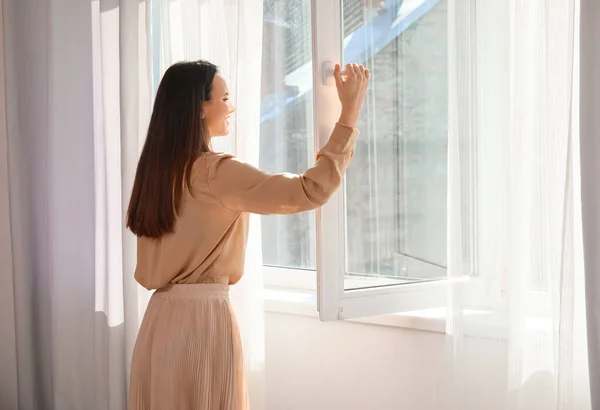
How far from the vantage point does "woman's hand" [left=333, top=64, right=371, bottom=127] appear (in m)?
1.97

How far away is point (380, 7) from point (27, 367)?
1.99m

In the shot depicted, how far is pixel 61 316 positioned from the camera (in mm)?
2998

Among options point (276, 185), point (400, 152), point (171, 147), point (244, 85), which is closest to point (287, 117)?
point (244, 85)

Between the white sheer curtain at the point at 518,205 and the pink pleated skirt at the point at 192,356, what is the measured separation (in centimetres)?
65

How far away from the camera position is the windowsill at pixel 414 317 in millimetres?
2111

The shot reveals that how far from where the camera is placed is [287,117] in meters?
3.15

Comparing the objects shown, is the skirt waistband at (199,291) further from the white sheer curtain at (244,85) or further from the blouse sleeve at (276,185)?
the white sheer curtain at (244,85)

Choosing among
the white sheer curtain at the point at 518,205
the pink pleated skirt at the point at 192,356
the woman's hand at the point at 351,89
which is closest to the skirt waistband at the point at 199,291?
the pink pleated skirt at the point at 192,356

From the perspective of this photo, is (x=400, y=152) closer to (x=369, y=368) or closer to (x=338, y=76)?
(x=338, y=76)

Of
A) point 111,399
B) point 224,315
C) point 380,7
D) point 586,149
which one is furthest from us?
point 111,399

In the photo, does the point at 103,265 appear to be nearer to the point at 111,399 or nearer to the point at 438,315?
the point at 111,399

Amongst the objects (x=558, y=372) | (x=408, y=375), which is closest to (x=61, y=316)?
(x=408, y=375)

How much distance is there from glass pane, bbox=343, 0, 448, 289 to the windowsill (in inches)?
5.5

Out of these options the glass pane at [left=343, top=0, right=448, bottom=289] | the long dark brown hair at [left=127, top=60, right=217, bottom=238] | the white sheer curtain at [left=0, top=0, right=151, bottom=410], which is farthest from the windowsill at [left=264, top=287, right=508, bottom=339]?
the long dark brown hair at [left=127, top=60, right=217, bottom=238]
